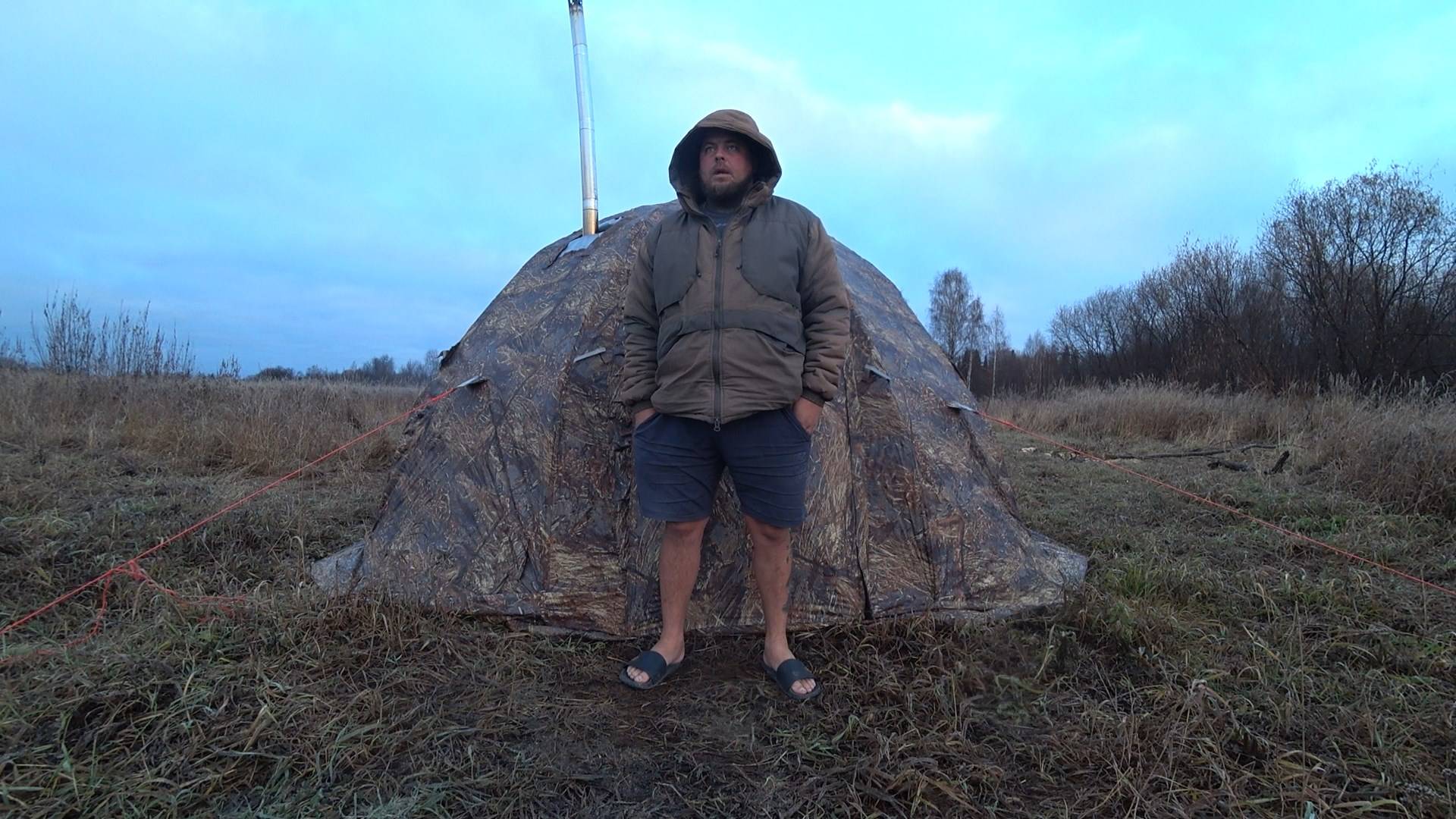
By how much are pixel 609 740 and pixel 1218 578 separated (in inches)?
124

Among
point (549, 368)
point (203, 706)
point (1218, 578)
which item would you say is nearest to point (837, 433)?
point (549, 368)

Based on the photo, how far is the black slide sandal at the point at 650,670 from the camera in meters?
A: 2.69

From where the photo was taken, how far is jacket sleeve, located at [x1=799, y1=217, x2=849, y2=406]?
262 centimetres

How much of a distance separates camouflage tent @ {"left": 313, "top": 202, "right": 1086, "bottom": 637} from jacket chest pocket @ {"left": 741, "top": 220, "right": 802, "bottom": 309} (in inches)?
34.5

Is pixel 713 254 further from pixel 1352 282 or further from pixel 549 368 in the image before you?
pixel 1352 282

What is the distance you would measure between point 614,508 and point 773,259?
1.32 meters

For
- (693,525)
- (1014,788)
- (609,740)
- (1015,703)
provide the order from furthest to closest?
(693,525), (1015,703), (609,740), (1014,788)

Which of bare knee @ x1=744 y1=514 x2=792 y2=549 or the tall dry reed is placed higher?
the tall dry reed

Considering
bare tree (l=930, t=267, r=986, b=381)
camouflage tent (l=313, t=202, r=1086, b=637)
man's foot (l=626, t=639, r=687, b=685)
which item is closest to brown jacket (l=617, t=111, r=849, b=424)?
camouflage tent (l=313, t=202, r=1086, b=637)

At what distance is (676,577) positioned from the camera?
110 inches

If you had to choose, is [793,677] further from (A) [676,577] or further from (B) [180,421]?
(B) [180,421]

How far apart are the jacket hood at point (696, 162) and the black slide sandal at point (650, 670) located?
1.64 meters

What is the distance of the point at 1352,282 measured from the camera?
14.7 metres

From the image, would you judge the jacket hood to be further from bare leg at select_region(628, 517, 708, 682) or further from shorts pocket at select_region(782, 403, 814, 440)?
bare leg at select_region(628, 517, 708, 682)
